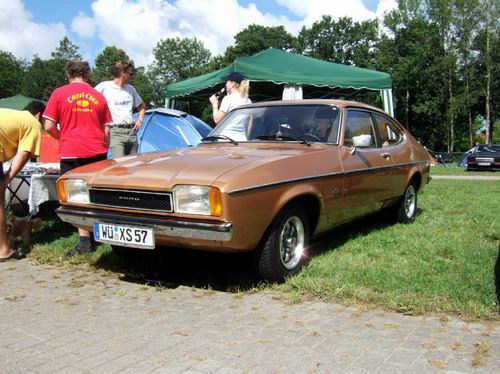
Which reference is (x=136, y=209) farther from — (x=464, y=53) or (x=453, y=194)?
(x=464, y=53)

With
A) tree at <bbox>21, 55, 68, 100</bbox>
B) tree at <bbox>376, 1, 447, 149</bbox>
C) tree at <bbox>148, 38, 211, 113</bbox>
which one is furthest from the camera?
tree at <bbox>148, 38, 211, 113</bbox>

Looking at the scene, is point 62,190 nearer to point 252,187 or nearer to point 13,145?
point 13,145

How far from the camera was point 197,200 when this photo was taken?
3424 mm

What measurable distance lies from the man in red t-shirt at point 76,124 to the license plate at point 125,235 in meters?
1.22

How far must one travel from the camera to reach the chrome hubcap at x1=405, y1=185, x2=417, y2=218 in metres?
6.27

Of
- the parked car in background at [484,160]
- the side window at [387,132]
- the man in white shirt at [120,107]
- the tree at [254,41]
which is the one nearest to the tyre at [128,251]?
the man in white shirt at [120,107]

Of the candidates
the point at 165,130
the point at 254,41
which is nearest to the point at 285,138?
the point at 165,130

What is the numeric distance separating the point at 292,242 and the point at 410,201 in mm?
2918

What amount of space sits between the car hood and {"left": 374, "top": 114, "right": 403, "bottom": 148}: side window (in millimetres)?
1589

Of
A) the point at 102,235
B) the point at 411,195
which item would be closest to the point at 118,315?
the point at 102,235

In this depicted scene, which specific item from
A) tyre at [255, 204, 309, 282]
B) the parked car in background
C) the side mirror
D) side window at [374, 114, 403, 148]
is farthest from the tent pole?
the parked car in background

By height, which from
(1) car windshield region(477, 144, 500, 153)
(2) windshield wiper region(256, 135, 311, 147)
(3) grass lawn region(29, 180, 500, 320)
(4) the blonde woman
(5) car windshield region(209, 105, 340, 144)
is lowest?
(3) grass lawn region(29, 180, 500, 320)

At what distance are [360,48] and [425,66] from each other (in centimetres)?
1504

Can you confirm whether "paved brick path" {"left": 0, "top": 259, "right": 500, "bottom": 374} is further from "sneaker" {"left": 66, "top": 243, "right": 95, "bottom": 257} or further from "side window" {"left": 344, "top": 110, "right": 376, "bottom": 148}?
"side window" {"left": 344, "top": 110, "right": 376, "bottom": 148}
